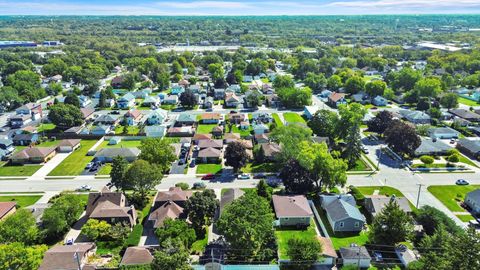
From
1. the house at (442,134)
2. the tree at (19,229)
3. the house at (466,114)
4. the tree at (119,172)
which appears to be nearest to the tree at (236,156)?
the tree at (119,172)

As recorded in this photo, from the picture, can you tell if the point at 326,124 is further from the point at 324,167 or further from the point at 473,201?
the point at 473,201

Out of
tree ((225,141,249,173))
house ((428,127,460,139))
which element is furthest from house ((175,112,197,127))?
house ((428,127,460,139))

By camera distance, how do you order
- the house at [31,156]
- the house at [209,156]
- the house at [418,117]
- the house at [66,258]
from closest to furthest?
the house at [66,258]
the house at [31,156]
the house at [209,156]
the house at [418,117]

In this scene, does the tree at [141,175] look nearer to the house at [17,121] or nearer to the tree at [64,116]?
the tree at [64,116]

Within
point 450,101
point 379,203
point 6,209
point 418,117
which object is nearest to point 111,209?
point 6,209

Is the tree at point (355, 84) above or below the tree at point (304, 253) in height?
above

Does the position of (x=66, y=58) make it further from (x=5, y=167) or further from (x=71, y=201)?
(x=71, y=201)

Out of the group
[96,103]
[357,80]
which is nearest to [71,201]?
[96,103]
